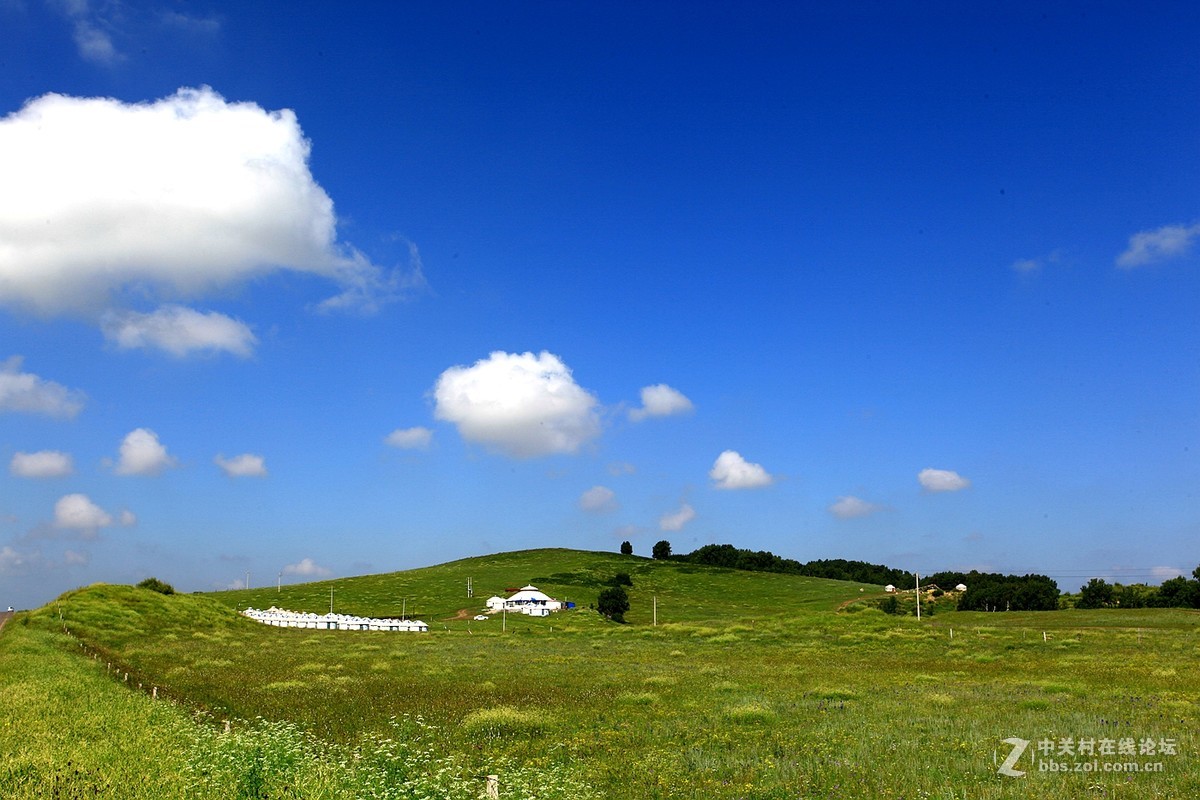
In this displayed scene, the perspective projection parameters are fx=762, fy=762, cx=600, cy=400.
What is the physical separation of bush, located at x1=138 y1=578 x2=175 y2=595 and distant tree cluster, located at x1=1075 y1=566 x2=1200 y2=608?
14073cm

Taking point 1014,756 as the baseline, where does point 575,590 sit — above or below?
below

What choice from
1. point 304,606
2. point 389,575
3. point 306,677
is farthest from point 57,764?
point 389,575

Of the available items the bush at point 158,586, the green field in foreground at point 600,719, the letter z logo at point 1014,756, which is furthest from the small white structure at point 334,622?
the letter z logo at point 1014,756

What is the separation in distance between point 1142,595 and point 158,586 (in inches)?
5956

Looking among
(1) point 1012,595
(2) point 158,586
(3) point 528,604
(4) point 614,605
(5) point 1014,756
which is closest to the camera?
(5) point 1014,756

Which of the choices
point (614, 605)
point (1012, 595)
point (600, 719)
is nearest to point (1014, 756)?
point (600, 719)

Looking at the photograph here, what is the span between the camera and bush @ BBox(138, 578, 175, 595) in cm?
9262

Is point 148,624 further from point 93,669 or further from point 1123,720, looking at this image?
point 1123,720

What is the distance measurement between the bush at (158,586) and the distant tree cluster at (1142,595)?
14073cm

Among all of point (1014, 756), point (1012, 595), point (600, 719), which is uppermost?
point (1014, 756)

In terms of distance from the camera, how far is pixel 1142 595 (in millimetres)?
129625

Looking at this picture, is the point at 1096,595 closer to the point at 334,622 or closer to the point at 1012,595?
the point at 1012,595

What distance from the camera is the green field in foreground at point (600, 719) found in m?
14.3

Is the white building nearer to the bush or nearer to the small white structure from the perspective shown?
the small white structure
